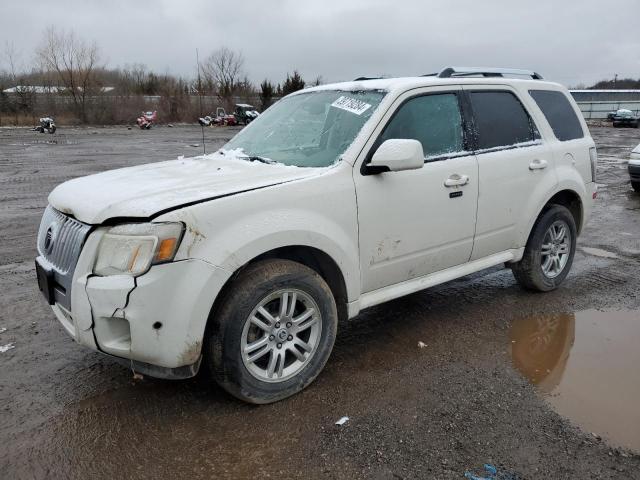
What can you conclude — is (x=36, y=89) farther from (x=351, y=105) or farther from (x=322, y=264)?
(x=322, y=264)

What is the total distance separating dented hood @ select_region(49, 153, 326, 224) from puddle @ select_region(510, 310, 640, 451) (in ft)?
6.73

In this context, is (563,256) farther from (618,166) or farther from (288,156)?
(618,166)

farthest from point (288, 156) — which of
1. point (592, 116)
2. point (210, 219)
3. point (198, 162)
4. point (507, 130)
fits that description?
point (592, 116)

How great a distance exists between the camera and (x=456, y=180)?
382cm

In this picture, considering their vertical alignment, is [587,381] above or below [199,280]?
below

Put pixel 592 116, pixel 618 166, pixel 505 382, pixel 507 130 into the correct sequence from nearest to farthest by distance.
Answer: pixel 505 382 → pixel 507 130 → pixel 618 166 → pixel 592 116

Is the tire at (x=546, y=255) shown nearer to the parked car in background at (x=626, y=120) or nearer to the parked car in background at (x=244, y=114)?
the parked car in background at (x=244, y=114)

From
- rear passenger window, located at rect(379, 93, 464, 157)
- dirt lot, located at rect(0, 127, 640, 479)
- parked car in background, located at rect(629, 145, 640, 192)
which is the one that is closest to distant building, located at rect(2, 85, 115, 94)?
parked car in background, located at rect(629, 145, 640, 192)

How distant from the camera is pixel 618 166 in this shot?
15055 mm

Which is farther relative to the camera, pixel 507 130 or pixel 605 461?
pixel 507 130

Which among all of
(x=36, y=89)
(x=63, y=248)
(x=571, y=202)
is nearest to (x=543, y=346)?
(x=571, y=202)

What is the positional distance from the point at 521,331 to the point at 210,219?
9.03 feet

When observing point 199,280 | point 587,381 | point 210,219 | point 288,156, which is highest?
point 288,156

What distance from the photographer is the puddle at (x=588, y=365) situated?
2959 mm
